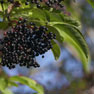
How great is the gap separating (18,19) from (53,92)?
19.4 ft

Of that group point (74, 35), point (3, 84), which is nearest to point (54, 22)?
point (74, 35)

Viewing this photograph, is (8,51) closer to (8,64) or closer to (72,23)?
(8,64)

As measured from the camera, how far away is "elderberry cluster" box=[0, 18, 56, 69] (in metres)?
2.07

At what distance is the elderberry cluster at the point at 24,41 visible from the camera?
2.07 meters

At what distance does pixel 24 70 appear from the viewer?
731cm

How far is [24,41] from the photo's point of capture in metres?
2.07

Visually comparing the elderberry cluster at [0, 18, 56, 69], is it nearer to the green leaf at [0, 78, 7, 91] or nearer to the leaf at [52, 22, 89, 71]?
the leaf at [52, 22, 89, 71]

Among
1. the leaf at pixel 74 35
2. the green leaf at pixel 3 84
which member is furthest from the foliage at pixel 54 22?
the green leaf at pixel 3 84

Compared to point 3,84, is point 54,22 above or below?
above

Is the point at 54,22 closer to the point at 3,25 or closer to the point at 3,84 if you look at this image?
the point at 3,25

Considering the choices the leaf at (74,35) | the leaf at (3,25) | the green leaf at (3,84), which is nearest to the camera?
the leaf at (74,35)

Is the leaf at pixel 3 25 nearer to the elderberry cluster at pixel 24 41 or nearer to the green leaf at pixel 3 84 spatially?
the elderberry cluster at pixel 24 41

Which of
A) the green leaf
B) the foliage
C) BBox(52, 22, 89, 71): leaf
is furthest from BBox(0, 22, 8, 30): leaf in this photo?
the green leaf

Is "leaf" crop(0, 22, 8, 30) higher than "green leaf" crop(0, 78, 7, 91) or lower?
higher
